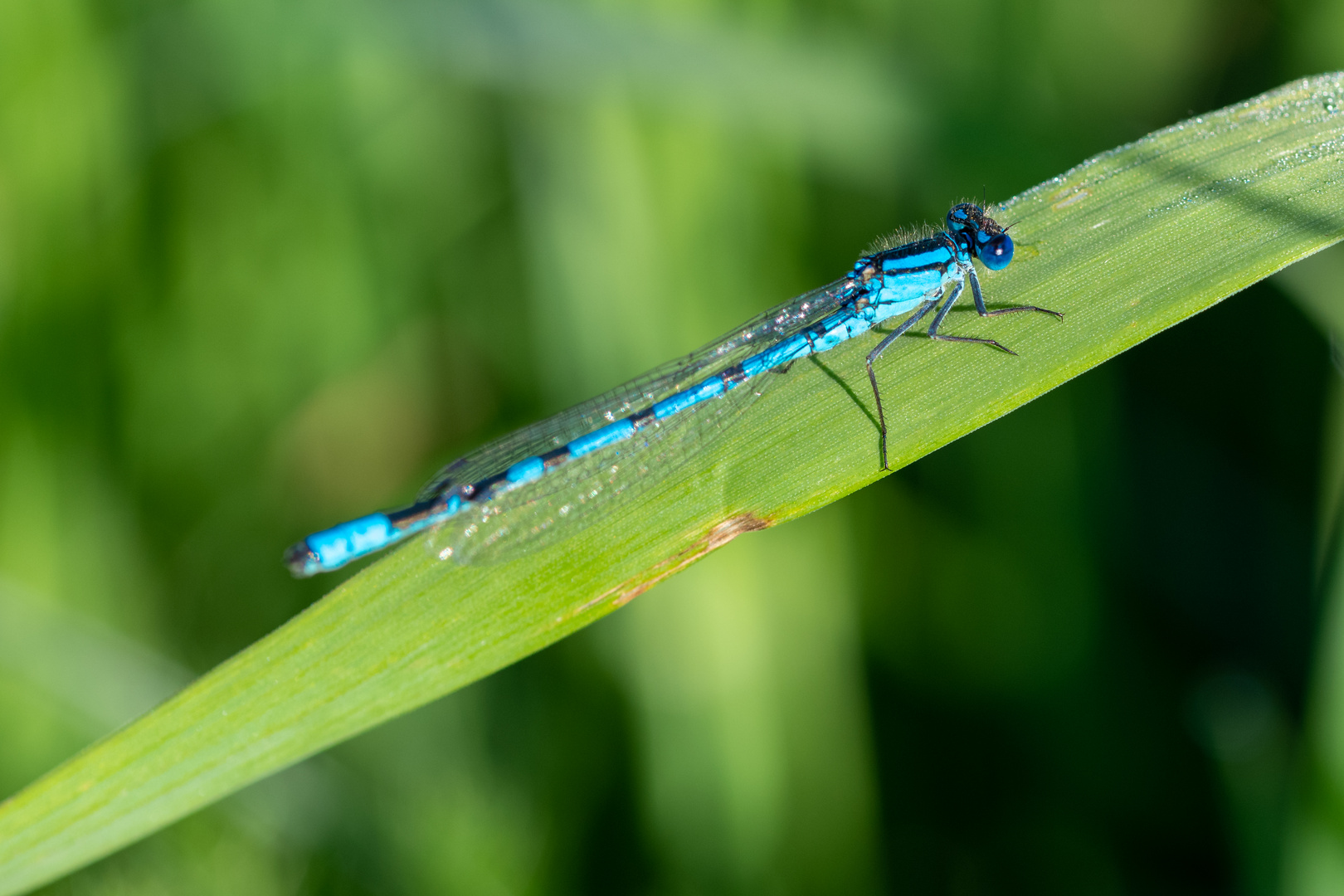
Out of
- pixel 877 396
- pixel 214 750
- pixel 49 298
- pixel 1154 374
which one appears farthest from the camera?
pixel 1154 374

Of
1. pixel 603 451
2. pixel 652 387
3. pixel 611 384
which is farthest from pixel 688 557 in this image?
pixel 611 384

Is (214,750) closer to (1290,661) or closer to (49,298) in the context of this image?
(49,298)

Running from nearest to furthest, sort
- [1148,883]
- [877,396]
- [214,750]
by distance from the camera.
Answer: [214,750] < [877,396] < [1148,883]

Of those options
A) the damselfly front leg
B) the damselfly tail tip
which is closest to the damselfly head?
the damselfly front leg

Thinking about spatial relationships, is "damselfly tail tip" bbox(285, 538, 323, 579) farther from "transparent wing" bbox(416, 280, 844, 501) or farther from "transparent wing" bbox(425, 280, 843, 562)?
"transparent wing" bbox(416, 280, 844, 501)

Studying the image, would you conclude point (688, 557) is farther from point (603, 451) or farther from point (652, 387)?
point (652, 387)

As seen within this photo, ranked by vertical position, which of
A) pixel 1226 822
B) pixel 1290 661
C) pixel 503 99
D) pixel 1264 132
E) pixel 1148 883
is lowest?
pixel 1148 883

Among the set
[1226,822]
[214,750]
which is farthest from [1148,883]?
[214,750]
